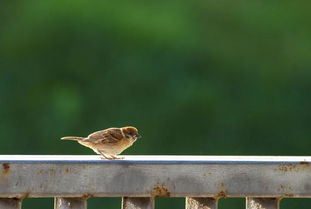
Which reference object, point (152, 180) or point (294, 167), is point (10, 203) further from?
point (294, 167)

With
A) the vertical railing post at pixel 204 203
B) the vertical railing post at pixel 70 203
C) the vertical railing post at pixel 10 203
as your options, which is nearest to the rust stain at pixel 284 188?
the vertical railing post at pixel 204 203

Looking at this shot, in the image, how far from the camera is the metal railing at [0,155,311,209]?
2889mm

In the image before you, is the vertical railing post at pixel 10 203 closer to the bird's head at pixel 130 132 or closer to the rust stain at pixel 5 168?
the rust stain at pixel 5 168

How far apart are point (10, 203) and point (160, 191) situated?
458 mm

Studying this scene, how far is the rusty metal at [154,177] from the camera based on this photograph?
2.89 m

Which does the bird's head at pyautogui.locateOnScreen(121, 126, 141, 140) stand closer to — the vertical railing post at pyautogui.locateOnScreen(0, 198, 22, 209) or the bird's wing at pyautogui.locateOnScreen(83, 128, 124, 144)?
the bird's wing at pyautogui.locateOnScreen(83, 128, 124, 144)

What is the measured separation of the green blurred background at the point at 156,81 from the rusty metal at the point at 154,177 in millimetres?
7407

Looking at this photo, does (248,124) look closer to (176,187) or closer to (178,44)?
(178,44)

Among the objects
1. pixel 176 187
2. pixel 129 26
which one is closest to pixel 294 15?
pixel 129 26

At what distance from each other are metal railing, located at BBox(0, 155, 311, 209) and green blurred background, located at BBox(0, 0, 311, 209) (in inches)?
291

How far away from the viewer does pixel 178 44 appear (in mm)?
12086

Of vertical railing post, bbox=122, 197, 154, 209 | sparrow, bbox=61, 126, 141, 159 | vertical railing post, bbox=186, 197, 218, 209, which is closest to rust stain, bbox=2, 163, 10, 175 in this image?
vertical railing post, bbox=122, 197, 154, 209

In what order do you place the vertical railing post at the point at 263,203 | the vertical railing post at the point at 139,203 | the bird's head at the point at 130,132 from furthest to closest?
the bird's head at the point at 130,132
the vertical railing post at the point at 263,203
the vertical railing post at the point at 139,203

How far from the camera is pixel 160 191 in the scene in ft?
9.82
